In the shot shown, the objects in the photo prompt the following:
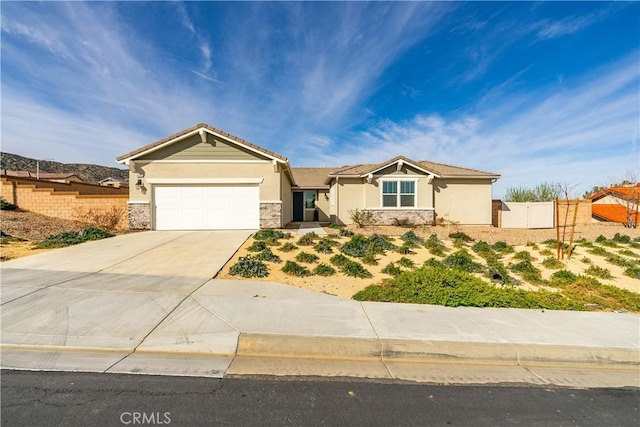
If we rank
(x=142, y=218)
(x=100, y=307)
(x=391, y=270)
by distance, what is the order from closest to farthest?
(x=100, y=307) → (x=391, y=270) → (x=142, y=218)

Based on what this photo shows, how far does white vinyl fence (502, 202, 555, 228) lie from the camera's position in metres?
17.4

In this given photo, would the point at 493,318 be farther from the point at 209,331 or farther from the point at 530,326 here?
the point at 209,331

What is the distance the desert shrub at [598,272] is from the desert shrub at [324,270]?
265 inches

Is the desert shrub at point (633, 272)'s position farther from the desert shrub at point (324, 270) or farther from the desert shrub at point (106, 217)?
the desert shrub at point (106, 217)

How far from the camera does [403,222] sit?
16.0 meters

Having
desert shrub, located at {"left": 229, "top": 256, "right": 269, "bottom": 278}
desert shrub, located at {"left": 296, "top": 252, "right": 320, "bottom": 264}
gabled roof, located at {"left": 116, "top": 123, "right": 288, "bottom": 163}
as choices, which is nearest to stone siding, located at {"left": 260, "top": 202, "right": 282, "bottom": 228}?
gabled roof, located at {"left": 116, "top": 123, "right": 288, "bottom": 163}

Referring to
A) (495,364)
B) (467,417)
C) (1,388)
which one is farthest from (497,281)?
(1,388)

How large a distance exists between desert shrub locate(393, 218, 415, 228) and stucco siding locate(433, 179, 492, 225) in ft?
8.52

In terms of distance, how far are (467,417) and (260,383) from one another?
2.03 metres

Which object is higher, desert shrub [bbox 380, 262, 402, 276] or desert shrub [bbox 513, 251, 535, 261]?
desert shrub [bbox 513, 251, 535, 261]

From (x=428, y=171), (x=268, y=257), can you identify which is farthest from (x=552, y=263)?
(x=428, y=171)

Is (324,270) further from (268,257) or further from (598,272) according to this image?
(598,272)

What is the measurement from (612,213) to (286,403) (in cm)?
2692

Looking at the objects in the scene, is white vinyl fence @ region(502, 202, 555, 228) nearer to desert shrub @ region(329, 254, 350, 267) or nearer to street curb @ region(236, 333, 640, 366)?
→ desert shrub @ region(329, 254, 350, 267)
